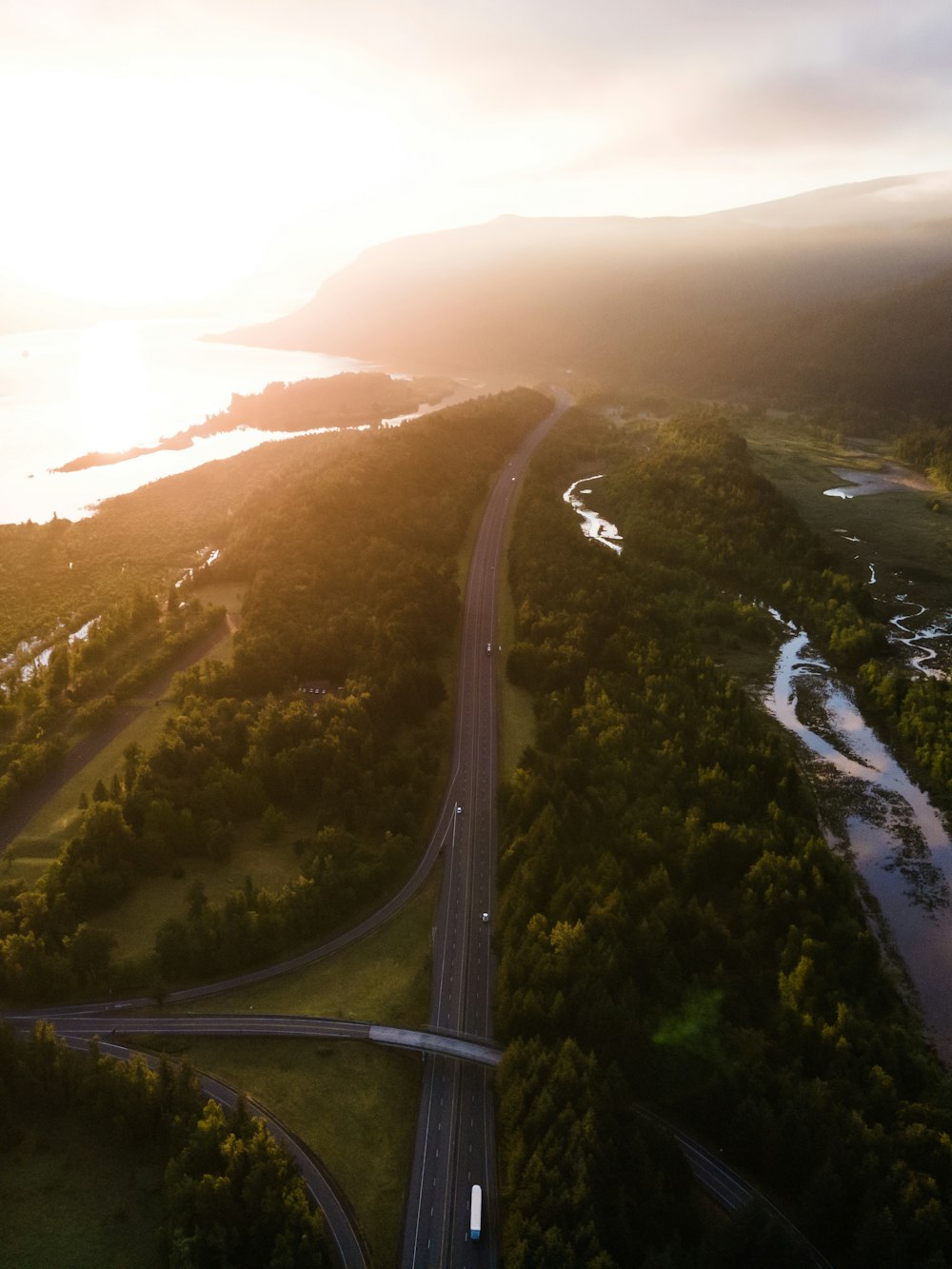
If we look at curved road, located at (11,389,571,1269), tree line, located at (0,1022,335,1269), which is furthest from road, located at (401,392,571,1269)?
tree line, located at (0,1022,335,1269)

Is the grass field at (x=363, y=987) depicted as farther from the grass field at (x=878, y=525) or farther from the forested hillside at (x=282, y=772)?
the grass field at (x=878, y=525)

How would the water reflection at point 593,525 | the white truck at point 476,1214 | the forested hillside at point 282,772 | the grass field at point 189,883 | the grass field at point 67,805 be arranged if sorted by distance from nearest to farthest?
the white truck at point 476,1214
the forested hillside at point 282,772
the grass field at point 189,883
the grass field at point 67,805
the water reflection at point 593,525

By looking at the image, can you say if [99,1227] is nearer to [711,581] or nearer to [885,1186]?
[885,1186]

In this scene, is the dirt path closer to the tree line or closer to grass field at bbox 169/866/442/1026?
the tree line

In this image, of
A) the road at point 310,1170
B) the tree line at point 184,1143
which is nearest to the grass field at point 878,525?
the road at point 310,1170

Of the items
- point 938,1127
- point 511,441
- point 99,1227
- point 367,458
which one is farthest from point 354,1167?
point 511,441
